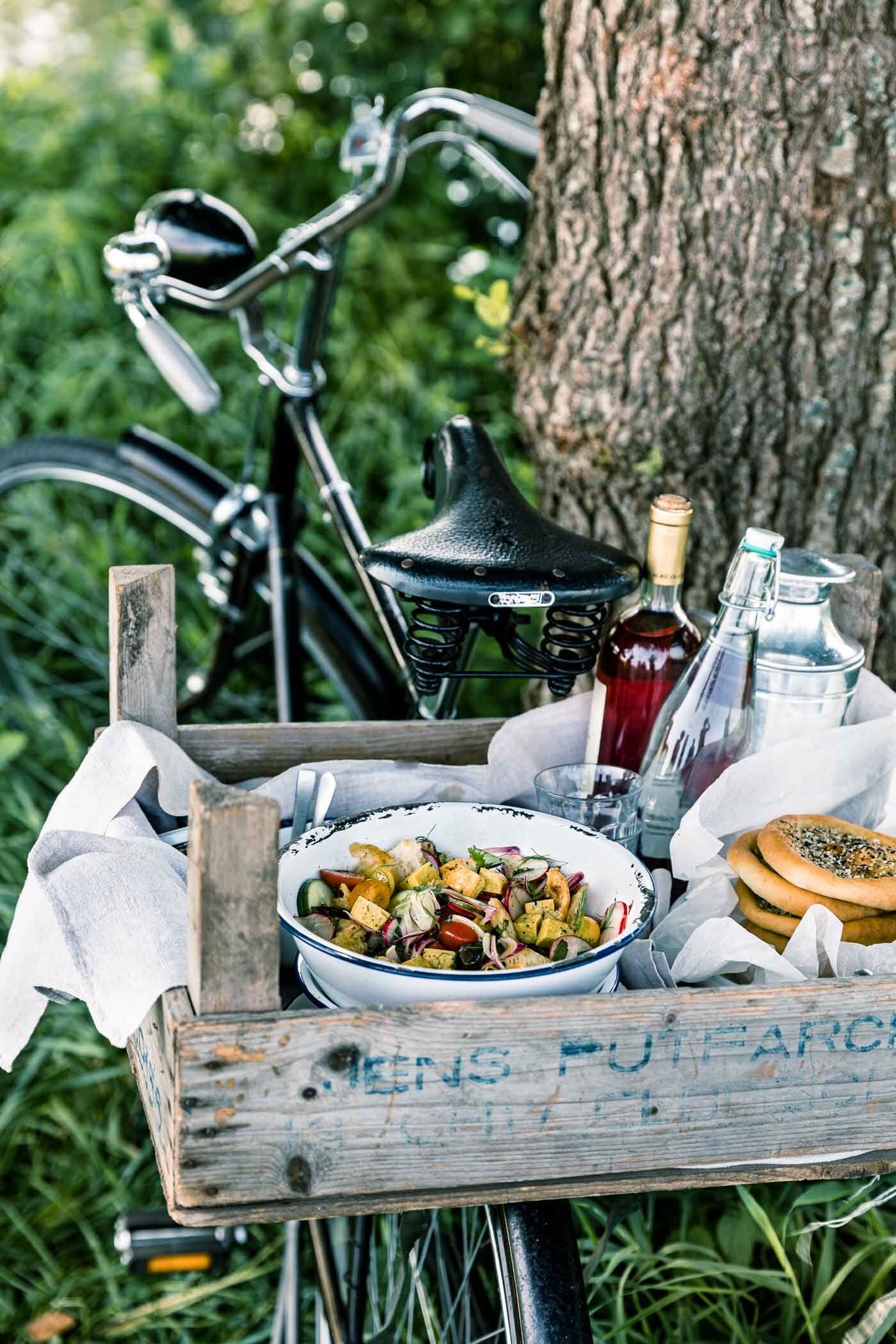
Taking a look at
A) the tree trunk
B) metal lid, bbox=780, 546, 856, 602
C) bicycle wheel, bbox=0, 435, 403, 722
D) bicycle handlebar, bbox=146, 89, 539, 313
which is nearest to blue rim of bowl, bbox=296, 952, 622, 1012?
metal lid, bbox=780, 546, 856, 602

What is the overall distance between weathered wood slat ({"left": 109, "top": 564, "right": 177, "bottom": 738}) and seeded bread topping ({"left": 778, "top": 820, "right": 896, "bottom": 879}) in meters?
0.62

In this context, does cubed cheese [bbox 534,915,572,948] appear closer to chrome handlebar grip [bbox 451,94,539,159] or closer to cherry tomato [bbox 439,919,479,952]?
cherry tomato [bbox 439,919,479,952]

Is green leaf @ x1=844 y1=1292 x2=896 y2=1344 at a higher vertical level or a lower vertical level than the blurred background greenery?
lower

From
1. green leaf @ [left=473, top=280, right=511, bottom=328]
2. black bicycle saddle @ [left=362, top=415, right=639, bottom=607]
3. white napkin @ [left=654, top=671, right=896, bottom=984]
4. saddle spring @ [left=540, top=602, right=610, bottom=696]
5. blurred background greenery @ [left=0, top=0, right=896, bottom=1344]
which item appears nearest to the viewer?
white napkin @ [left=654, top=671, right=896, bottom=984]

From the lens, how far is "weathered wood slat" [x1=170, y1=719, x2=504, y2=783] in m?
1.35

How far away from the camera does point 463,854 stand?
1199 mm

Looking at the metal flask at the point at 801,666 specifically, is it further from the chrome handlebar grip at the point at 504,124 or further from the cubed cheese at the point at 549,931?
the chrome handlebar grip at the point at 504,124

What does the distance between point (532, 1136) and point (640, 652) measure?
1.89 ft

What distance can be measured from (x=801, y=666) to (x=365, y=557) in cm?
47

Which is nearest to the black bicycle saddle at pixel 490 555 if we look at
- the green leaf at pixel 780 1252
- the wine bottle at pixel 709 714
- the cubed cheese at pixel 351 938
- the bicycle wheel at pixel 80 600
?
the wine bottle at pixel 709 714

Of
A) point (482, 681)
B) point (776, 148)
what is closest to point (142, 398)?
point (482, 681)

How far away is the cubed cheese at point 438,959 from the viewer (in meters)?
0.98

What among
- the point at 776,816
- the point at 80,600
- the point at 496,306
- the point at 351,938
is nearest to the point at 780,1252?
the point at 776,816

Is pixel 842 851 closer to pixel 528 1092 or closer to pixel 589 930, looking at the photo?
pixel 589 930
